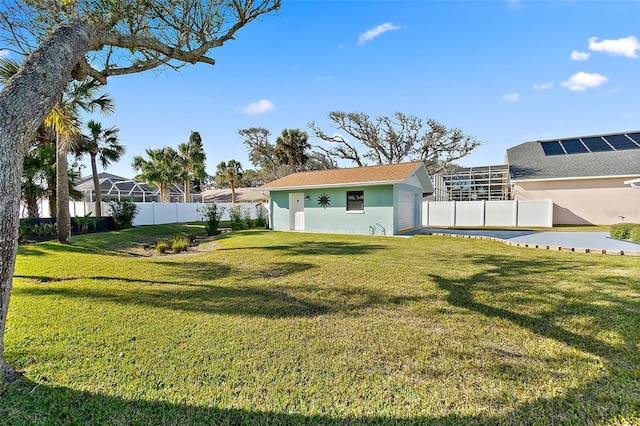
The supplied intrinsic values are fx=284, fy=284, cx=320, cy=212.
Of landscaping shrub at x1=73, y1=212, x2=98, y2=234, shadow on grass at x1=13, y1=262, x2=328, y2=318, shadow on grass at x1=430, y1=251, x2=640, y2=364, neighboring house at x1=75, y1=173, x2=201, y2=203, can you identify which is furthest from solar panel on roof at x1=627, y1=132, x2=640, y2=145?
neighboring house at x1=75, y1=173, x2=201, y2=203

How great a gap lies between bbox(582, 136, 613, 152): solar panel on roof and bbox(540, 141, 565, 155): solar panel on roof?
166 cm

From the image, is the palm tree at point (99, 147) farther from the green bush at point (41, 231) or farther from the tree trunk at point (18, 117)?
the tree trunk at point (18, 117)

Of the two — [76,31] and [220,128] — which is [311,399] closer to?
[76,31]

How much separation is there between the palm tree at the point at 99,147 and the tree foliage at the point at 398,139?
19704 mm

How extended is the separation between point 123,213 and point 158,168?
33.4ft

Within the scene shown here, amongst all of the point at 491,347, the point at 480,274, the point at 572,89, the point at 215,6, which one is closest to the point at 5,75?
the point at 215,6

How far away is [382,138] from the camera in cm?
3161

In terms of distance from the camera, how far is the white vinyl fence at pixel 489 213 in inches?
699

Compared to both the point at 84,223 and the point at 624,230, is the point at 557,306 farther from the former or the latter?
the point at 84,223

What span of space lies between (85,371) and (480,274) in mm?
7121

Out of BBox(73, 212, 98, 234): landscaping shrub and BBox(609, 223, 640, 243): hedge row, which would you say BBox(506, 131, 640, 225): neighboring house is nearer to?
BBox(609, 223, 640, 243): hedge row

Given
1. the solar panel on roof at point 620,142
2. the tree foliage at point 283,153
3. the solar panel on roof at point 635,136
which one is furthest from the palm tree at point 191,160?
the solar panel on roof at point 635,136

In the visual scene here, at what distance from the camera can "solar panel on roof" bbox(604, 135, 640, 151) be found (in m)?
19.9

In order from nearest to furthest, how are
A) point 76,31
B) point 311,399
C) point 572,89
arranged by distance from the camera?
point 311,399 < point 76,31 < point 572,89
